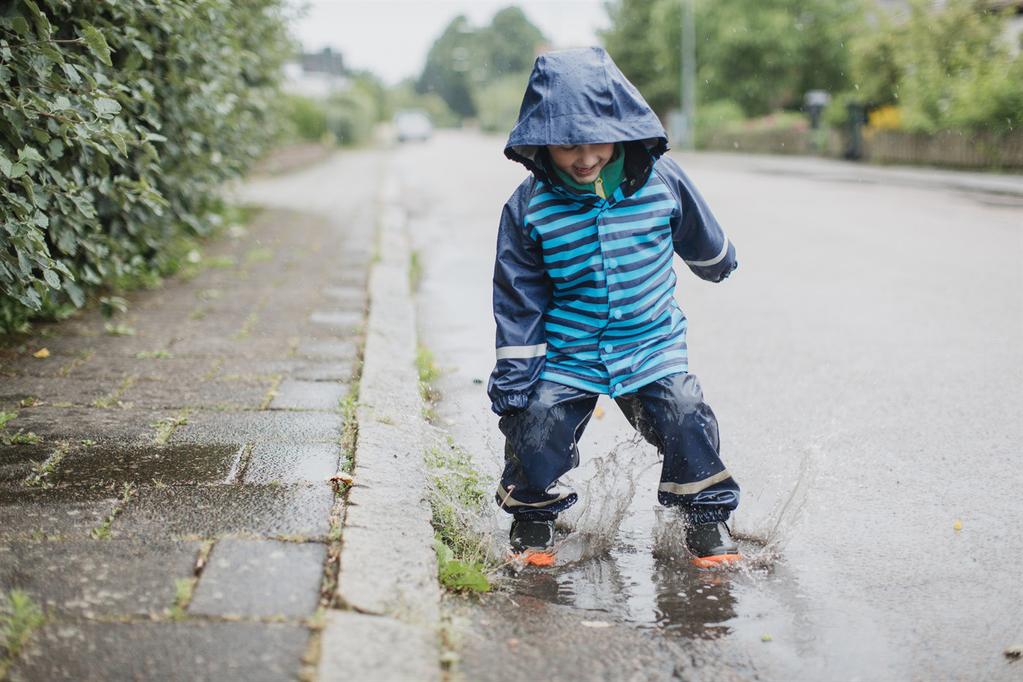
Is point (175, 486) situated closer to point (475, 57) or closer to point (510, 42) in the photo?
point (510, 42)

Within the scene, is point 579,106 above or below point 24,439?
above

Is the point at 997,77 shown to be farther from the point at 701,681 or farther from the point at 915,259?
the point at 701,681

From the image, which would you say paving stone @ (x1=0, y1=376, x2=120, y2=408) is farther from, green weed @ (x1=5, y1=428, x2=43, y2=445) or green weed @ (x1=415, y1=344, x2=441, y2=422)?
green weed @ (x1=415, y1=344, x2=441, y2=422)

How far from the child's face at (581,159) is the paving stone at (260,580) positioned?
125 cm

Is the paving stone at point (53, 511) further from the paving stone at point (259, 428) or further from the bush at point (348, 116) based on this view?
the bush at point (348, 116)

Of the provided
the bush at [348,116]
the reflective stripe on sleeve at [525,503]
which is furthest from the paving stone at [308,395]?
the bush at [348,116]

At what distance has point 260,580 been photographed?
261cm

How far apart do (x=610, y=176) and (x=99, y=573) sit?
1742 millimetres

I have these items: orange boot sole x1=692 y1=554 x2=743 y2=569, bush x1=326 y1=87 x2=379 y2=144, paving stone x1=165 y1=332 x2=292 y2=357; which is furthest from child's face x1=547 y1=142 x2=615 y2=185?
bush x1=326 y1=87 x2=379 y2=144

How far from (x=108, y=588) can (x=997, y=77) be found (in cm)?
2121

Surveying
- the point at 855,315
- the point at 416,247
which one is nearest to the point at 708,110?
the point at 416,247

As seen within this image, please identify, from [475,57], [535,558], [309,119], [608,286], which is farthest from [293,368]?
[475,57]

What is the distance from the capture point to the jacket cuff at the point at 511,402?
3034mm

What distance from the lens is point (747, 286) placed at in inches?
316
